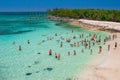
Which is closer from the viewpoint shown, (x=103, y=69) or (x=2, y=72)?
(x=103, y=69)

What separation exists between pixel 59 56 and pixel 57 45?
11.7m

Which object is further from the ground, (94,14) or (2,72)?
(94,14)

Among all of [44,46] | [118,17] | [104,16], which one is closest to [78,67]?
[44,46]

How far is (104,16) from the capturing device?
9581 cm

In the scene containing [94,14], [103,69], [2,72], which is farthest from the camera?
[94,14]

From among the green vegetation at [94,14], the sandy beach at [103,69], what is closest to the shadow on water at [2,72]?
the sandy beach at [103,69]

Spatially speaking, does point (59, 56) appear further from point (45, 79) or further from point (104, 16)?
point (104, 16)

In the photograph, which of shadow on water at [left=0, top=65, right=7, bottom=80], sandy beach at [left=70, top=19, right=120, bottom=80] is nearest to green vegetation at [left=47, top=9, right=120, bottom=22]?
sandy beach at [left=70, top=19, right=120, bottom=80]

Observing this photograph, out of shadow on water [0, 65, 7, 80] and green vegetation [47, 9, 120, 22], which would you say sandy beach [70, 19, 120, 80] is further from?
green vegetation [47, 9, 120, 22]

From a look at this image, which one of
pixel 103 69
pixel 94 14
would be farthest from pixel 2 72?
pixel 94 14

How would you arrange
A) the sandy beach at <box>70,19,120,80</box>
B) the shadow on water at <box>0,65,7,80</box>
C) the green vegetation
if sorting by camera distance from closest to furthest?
the sandy beach at <box>70,19,120,80</box>
the shadow on water at <box>0,65,7,80</box>
the green vegetation

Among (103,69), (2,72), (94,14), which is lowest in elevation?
(2,72)

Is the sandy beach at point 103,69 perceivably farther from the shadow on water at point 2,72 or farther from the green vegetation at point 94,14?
the green vegetation at point 94,14

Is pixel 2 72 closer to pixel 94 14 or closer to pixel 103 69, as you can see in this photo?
pixel 103 69
